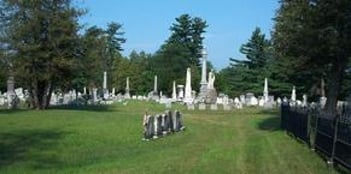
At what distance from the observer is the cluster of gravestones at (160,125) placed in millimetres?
23656

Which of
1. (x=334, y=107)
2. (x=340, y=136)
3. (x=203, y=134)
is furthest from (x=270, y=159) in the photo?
(x=334, y=107)

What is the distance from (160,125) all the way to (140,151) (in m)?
5.77

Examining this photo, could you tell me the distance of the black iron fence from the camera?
15.3m

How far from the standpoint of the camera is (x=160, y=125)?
25312mm

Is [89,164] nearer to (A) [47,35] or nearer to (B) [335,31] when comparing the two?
(B) [335,31]

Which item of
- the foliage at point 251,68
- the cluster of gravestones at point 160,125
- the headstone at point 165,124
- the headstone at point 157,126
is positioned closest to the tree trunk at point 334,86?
the cluster of gravestones at point 160,125

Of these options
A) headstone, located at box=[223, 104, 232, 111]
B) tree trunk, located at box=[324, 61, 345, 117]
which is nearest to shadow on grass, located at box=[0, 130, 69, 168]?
tree trunk, located at box=[324, 61, 345, 117]

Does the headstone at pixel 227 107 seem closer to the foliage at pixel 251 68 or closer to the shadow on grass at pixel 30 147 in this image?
the shadow on grass at pixel 30 147

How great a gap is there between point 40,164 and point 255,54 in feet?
292

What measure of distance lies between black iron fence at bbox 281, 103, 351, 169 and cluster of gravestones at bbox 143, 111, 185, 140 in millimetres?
4933

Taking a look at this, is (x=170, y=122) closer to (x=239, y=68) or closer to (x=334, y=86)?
(x=334, y=86)

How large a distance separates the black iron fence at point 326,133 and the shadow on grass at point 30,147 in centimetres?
686

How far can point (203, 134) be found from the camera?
2661 centimetres

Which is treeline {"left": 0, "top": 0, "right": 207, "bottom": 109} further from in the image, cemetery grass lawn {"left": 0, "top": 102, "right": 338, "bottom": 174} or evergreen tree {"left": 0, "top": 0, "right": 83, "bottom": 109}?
cemetery grass lawn {"left": 0, "top": 102, "right": 338, "bottom": 174}
